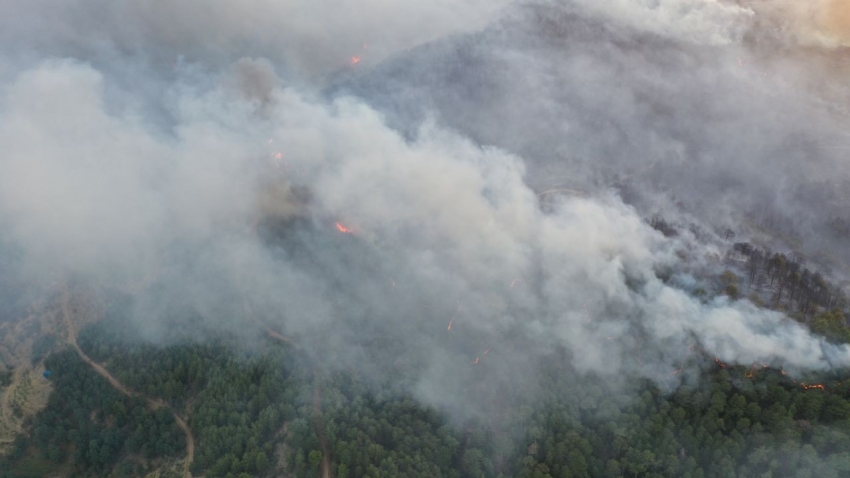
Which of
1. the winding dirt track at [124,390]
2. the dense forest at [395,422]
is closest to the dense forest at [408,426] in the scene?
the dense forest at [395,422]

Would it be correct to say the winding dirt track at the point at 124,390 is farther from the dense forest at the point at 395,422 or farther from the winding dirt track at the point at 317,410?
the winding dirt track at the point at 317,410

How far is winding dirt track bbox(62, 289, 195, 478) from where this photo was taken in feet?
135

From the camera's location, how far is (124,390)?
44.1m

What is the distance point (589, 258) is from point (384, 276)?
1577 cm

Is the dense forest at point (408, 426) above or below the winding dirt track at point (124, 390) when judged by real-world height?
above

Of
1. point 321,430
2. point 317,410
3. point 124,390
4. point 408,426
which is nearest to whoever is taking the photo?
point 321,430

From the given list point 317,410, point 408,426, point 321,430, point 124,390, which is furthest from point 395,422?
point 124,390

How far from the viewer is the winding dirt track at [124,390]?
1614 inches

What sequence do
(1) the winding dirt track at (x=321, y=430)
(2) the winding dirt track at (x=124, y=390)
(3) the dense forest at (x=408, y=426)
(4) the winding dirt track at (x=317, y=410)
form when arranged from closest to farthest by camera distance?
1. (3) the dense forest at (x=408, y=426)
2. (1) the winding dirt track at (x=321, y=430)
3. (4) the winding dirt track at (x=317, y=410)
4. (2) the winding dirt track at (x=124, y=390)

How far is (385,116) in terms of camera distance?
66000 millimetres

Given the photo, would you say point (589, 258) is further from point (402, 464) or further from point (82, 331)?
point (82, 331)

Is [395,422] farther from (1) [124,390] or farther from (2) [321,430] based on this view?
(1) [124,390]

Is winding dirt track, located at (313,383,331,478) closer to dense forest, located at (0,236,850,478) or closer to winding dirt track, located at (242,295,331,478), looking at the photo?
winding dirt track, located at (242,295,331,478)

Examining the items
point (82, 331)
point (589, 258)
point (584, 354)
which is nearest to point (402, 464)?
point (584, 354)
